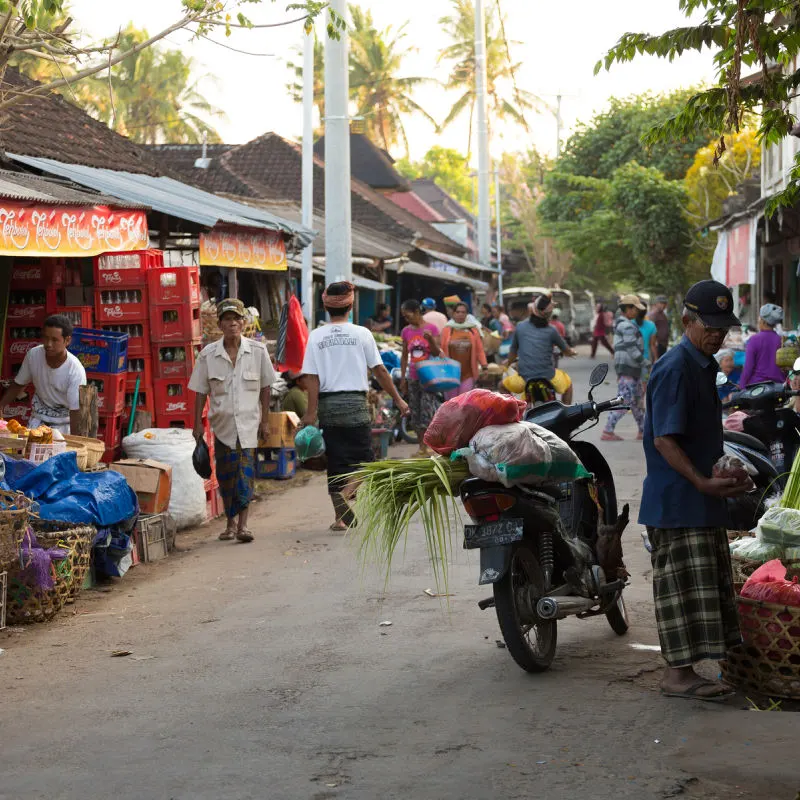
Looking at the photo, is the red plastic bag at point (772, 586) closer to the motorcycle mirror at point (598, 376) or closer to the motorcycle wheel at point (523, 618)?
the motorcycle wheel at point (523, 618)

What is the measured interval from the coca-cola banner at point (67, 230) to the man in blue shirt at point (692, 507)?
5.14 meters

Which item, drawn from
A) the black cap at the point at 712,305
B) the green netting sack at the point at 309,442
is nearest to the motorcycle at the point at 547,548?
the black cap at the point at 712,305

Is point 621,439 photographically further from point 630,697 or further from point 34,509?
point 630,697

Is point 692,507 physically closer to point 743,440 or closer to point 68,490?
point 743,440

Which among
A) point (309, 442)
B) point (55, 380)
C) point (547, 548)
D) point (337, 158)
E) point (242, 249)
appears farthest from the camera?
point (337, 158)

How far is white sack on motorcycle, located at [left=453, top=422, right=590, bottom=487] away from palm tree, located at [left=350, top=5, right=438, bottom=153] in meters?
54.0

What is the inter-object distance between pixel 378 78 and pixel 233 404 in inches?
2032

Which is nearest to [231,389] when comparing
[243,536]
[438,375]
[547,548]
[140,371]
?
[243,536]

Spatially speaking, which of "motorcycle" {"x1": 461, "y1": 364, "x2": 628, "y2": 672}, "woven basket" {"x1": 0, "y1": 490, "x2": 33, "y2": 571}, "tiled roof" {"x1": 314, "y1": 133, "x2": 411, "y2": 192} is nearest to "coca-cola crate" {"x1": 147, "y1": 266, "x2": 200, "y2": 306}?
"woven basket" {"x1": 0, "y1": 490, "x2": 33, "y2": 571}

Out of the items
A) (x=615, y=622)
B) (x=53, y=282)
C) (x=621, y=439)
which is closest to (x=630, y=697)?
(x=615, y=622)

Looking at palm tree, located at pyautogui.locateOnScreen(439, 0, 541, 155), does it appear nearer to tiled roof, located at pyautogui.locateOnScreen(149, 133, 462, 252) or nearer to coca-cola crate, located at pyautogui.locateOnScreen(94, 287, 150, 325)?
tiled roof, located at pyautogui.locateOnScreen(149, 133, 462, 252)

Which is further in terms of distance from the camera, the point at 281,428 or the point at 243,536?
the point at 281,428

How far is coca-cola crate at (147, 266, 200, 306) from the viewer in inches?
427

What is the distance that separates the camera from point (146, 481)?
9641 mm
